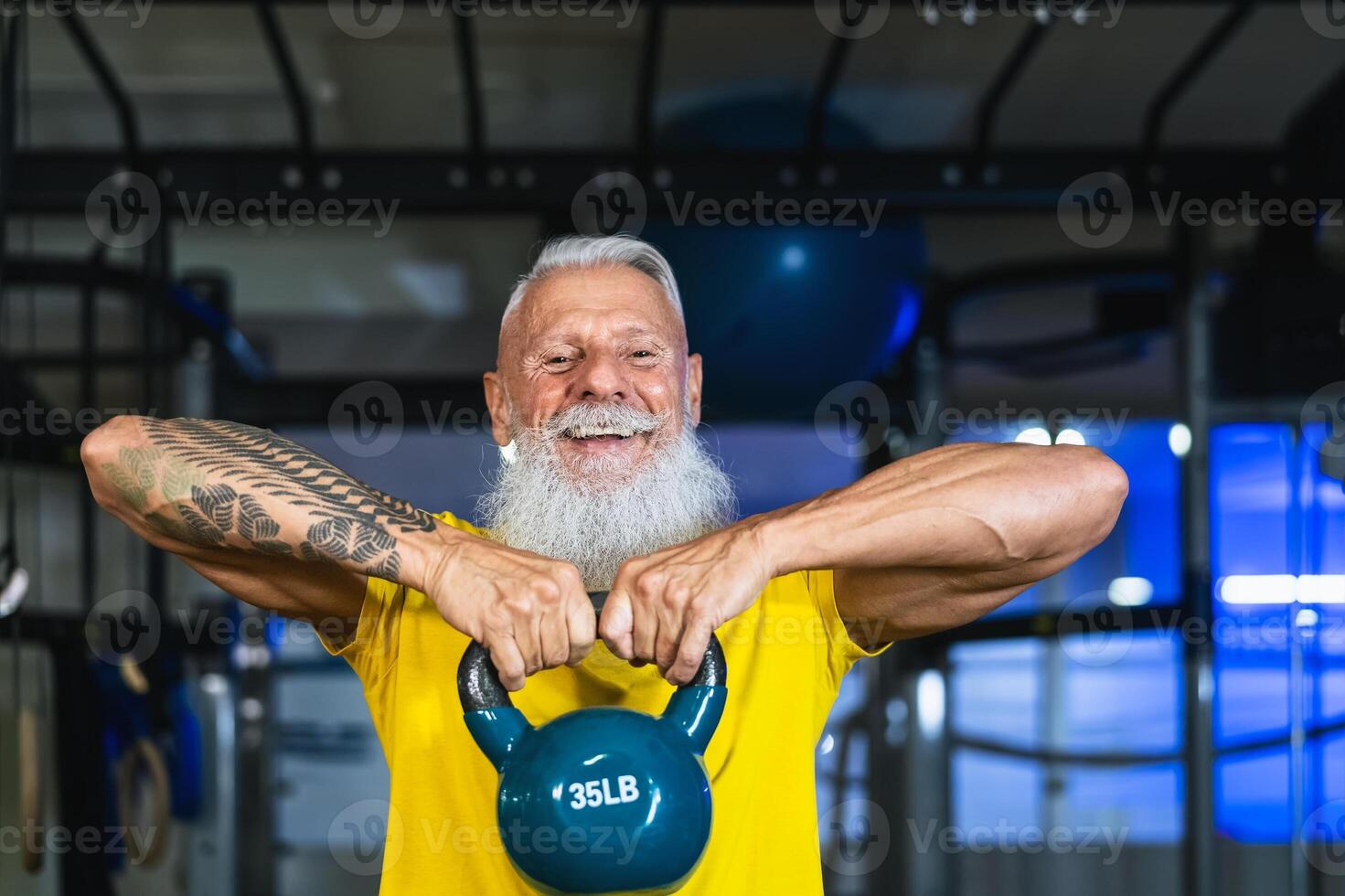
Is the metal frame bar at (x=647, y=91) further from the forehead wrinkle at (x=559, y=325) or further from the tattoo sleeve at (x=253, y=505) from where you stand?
the tattoo sleeve at (x=253, y=505)

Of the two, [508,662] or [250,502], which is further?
[250,502]

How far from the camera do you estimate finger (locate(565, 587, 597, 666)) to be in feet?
3.87

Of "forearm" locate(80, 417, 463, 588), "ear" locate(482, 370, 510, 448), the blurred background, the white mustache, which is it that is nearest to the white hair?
"ear" locate(482, 370, 510, 448)

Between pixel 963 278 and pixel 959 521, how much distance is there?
2616 mm

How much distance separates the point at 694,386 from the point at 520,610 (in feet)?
2.53

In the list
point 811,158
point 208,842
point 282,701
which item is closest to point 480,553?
point 811,158

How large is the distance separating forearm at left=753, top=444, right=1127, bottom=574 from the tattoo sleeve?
15.4 inches

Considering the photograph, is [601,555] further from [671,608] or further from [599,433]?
[671,608]

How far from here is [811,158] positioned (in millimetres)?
2953

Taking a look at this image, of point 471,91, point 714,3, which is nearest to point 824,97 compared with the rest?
point 714,3

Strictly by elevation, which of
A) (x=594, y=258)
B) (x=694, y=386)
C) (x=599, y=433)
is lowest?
(x=599, y=433)

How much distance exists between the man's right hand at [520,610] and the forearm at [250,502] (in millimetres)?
77

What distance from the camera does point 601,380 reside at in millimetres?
1629

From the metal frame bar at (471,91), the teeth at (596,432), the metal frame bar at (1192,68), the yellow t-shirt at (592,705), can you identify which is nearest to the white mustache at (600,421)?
the teeth at (596,432)
